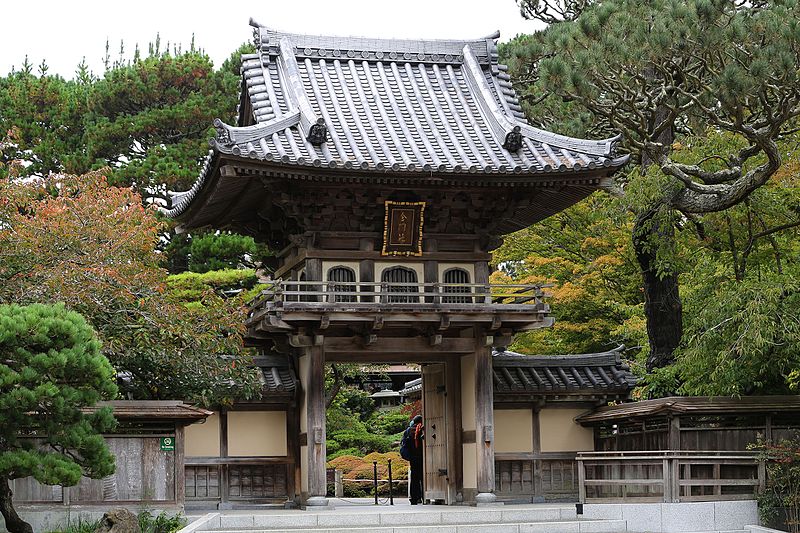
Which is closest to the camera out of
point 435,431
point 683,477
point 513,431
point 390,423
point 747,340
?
point 747,340

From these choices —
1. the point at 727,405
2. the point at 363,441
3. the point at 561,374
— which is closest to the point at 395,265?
the point at 561,374

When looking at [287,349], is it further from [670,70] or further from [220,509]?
[670,70]

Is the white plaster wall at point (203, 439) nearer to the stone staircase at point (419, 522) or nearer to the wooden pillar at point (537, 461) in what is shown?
the stone staircase at point (419, 522)

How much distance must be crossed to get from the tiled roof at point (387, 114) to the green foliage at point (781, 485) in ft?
18.5

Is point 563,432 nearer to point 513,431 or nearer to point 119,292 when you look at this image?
point 513,431

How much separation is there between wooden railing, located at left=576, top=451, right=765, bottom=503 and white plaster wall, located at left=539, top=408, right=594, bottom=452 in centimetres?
229

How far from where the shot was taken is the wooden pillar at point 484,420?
20.2 metres

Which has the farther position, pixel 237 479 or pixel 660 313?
pixel 660 313

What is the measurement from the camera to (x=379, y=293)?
64.0 feet

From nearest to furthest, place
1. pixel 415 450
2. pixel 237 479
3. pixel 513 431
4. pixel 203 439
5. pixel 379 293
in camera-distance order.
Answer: pixel 379 293 < pixel 203 439 < pixel 237 479 < pixel 513 431 < pixel 415 450

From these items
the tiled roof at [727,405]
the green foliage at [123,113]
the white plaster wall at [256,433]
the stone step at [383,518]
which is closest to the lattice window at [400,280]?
the white plaster wall at [256,433]

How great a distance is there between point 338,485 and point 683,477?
14.3m

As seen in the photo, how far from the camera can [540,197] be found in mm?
22094

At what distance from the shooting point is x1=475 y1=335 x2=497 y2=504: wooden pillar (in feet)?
66.3
